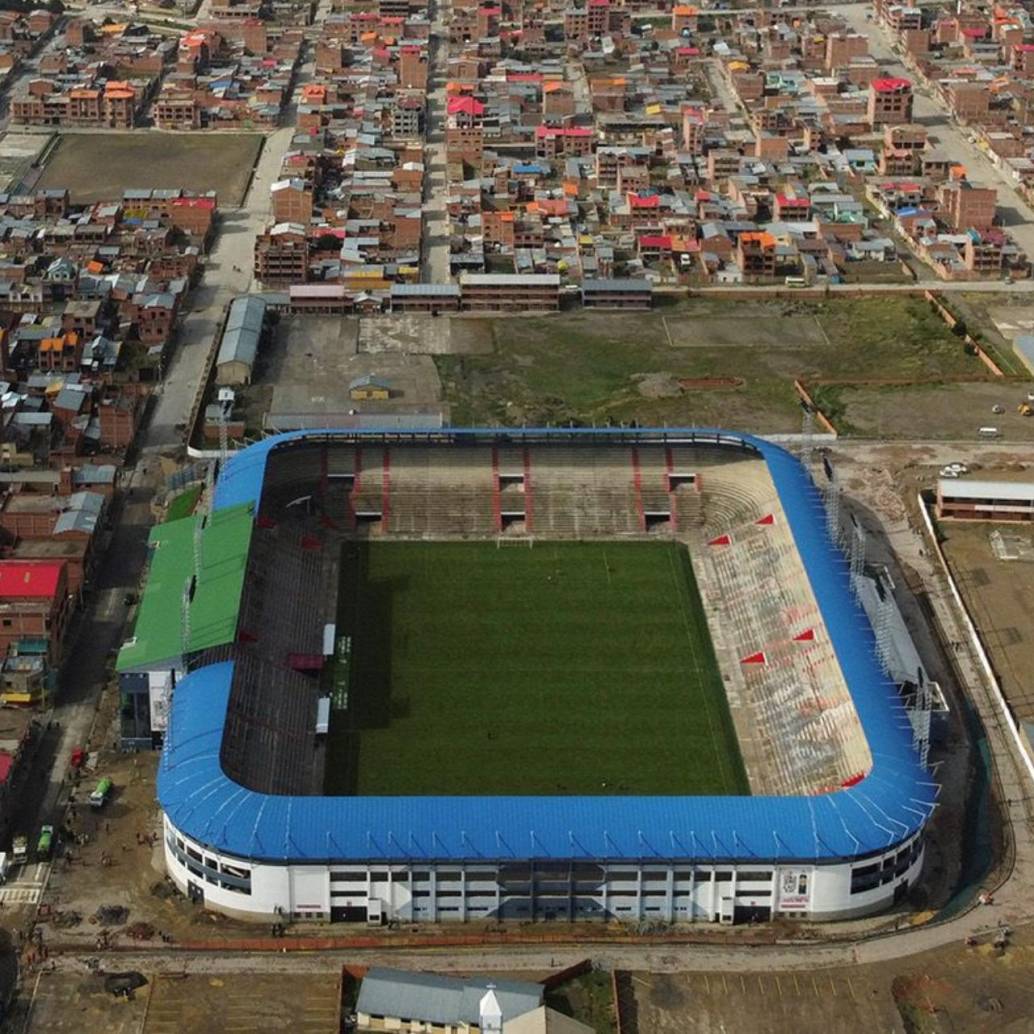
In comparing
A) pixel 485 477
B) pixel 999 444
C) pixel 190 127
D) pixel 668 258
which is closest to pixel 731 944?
pixel 485 477

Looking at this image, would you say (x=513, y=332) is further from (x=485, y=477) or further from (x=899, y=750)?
(x=899, y=750)

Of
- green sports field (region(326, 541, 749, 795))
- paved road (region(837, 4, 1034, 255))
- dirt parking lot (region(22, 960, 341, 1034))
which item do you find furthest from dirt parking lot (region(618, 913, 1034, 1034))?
paved road (region(837, 4, 1034, 255))

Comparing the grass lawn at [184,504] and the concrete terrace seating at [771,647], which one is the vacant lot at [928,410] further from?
the grass lawn at [184,504]

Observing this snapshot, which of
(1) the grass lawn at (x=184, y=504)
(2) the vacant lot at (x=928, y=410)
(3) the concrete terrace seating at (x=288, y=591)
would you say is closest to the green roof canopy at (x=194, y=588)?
(3) the concrete terrace seating at (x=288, y=591)

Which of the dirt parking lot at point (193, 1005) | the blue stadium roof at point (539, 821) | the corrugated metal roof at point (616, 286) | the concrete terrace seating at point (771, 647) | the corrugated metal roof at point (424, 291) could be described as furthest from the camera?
the corrugated metal roof at point (616, 286)

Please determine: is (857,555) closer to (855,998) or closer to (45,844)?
(855,998)

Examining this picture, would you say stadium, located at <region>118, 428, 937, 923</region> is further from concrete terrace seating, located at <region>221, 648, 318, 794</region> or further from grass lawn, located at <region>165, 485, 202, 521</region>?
grass lawn, located at <region>165, 485, 202, 521</region>

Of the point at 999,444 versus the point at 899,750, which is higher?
the point at 899,750
